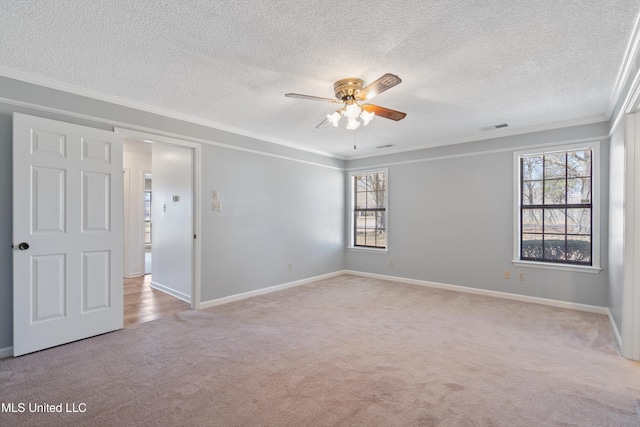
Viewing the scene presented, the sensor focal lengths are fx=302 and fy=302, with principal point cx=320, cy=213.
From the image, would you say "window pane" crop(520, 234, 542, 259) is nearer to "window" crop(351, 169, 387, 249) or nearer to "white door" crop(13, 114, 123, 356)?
"window" crop(351, 169, 387, 249)

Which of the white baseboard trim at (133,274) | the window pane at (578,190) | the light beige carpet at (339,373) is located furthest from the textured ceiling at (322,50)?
the white baseboard trim at (133,274)

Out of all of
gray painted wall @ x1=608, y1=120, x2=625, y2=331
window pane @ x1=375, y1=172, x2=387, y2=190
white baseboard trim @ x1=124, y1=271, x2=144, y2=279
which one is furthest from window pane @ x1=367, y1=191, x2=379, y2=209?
white baseboard trim @ x1=124, y1=271, x2=144, y2=279

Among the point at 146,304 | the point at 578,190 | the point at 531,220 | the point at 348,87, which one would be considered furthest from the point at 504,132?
the point at 146,304

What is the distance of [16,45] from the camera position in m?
2.25

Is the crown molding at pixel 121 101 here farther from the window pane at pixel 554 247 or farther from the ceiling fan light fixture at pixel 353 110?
the window pane at pixel 554 247

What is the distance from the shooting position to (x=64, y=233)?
9.36 ft

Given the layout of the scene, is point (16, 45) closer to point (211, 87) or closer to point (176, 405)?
point (211, 87)

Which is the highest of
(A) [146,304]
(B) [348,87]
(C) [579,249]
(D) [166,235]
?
(B) [348,87]

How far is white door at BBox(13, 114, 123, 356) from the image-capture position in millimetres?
2619

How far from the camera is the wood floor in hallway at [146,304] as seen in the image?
12.1 feet

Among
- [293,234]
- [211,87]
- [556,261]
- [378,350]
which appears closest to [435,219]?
[556,261]

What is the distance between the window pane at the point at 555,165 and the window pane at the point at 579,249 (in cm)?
87

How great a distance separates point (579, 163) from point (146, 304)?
20.3 feet

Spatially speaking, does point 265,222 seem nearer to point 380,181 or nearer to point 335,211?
point 335,211
